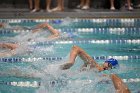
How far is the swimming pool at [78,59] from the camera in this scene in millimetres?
3963

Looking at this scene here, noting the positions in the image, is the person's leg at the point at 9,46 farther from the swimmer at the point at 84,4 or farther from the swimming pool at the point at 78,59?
the swimmer at the point at 84,4

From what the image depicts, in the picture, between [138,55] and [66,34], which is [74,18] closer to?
[66,34]

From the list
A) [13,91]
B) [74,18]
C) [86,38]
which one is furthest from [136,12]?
[13,91]

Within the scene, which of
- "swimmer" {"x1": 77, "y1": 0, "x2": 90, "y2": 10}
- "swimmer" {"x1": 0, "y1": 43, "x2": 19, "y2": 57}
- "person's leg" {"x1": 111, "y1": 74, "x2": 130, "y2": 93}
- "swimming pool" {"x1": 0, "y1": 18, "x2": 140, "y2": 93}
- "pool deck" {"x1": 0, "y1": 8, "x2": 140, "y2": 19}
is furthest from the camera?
"swimmer" {"x1": 77, "y1": 0, "x2": 90, "y2": 10}

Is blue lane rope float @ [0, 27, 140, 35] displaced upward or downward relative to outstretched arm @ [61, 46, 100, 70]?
downward

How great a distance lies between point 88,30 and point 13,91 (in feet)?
12.1

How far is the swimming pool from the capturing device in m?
3.96

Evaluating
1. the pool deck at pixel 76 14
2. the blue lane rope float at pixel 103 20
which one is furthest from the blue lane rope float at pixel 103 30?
the pool deck at pixel 76 14

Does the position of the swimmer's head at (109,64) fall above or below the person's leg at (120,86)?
below

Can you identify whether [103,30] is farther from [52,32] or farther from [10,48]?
[10,48]

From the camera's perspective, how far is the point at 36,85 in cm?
401

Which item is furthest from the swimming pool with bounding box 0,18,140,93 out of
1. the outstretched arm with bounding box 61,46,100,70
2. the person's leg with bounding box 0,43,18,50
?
the person's leg with bounding box 0,43,18,50

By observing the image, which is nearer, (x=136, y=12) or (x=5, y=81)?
(x=5, y=81)

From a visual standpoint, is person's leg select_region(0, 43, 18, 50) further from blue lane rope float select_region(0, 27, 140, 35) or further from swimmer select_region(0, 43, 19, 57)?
blue lane rope float select_region(0, 27, 140, 35)
